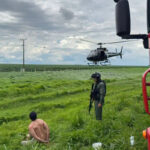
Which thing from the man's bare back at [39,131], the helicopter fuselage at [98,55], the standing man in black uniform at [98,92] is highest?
the helicopter fuselage at [98,55]

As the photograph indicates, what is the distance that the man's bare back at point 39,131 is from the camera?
5.82 metres

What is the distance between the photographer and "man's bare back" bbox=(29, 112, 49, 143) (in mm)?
5820

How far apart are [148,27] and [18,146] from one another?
4.23m

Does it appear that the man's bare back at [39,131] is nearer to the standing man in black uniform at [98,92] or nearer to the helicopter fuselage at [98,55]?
the standing man in black uniform at [98,92]

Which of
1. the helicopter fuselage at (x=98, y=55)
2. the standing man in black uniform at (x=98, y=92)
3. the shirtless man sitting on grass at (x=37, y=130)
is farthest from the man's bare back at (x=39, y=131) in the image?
the helicopter fuselage at (x=98, y=55)

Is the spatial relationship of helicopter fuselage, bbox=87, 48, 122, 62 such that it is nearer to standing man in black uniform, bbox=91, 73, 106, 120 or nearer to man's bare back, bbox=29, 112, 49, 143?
standing man in black uniform, bbox=91, 73, 106, 120

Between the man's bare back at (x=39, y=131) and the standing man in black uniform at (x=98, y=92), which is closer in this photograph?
the man's bare back at (x=39, y=131)

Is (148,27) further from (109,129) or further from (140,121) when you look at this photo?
(140,121)

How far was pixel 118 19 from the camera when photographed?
283cm

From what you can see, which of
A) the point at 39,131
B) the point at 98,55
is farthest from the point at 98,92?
the point at 98,55

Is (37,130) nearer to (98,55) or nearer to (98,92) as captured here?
(98,92)

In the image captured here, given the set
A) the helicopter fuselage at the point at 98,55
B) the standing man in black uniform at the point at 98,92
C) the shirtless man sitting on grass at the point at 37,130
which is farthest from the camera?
the helicopter fuselage at the point at 98,55

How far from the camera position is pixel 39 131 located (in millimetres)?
5898

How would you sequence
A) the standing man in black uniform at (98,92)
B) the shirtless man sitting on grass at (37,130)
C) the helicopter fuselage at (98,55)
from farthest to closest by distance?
the helicopter fuselage at (98,55)
the standing man in black uniform at (98,92)
the shirtless man sitting on grass at (37,130)
